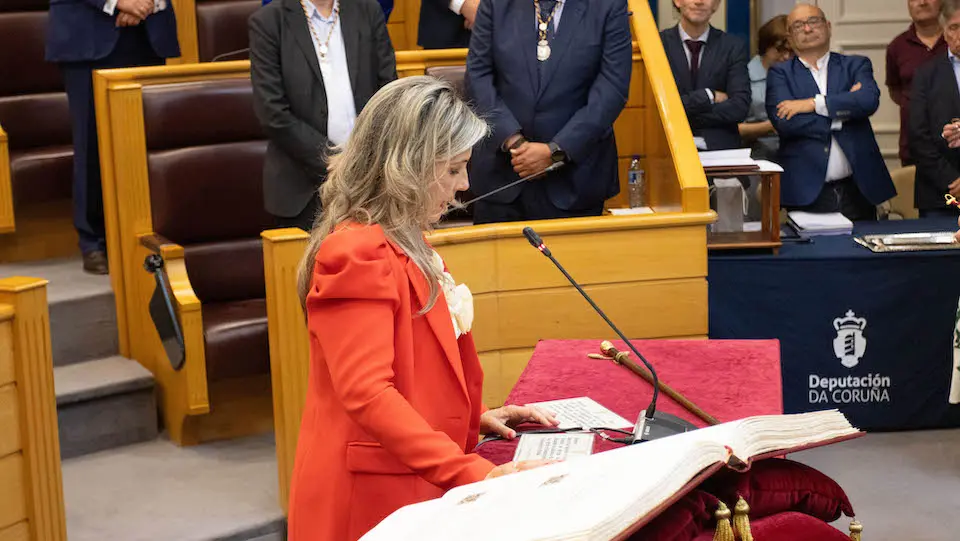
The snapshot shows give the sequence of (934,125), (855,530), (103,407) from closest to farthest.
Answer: (855,530) < (103,407) < (934,125)

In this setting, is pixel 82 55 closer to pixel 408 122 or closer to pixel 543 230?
pixel 543 230

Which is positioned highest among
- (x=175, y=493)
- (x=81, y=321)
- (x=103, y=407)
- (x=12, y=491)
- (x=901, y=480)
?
(x=81, y=321)

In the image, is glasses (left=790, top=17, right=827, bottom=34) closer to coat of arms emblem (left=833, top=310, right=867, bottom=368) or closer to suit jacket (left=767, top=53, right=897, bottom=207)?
suit jacket (left=767, top=53, right=897, bottom=207)

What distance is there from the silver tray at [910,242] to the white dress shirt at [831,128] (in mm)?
461

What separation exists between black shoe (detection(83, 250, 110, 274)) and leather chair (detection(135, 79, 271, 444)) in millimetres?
442

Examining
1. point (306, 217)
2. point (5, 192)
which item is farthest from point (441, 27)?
point (5, 192)

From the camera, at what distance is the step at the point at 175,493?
3787mm

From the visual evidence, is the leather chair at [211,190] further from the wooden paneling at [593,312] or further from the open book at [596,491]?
the open book at [596,491]

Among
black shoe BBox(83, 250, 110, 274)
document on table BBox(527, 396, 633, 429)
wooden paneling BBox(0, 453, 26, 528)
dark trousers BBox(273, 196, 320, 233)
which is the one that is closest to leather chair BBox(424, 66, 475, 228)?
dark trousers BBox(273, 196, 320, 233)

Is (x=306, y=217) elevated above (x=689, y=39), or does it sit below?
below

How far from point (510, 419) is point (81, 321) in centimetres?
284

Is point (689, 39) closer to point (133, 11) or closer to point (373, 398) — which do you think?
point (133, 11)

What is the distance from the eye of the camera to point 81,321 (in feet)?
15.5

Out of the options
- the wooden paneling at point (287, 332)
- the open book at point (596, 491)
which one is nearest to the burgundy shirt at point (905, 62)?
the wooden paneling at point (287, 332)
